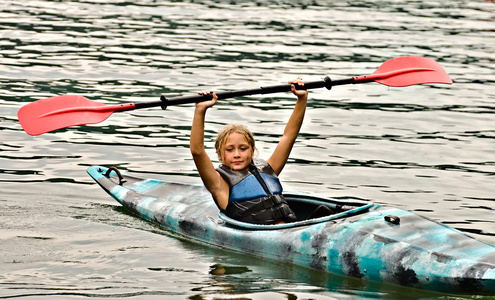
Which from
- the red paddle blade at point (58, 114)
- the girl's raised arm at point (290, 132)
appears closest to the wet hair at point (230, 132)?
the girl's raised arm at point (290, 132)

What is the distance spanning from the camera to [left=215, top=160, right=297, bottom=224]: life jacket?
6.17 metres

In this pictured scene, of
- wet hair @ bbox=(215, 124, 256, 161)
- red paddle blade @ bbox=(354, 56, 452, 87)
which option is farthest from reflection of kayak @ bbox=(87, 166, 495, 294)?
red paddle blade @ bbox=(354, 56, 452, 87)

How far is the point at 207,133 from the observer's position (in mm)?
9836

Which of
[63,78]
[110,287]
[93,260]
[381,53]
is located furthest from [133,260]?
[381,53]

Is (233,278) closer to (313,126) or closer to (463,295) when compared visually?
(463,295)

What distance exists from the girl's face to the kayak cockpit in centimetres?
39

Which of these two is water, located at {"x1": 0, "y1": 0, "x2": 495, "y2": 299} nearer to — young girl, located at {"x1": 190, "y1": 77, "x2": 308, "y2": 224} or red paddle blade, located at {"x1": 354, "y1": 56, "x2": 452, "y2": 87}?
young girl, located at {"x1": 190, "y1": 77, "x2": 308, "y2": 224}

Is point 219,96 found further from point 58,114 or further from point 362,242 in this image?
point 362,242

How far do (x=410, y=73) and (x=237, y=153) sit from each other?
2.14 m

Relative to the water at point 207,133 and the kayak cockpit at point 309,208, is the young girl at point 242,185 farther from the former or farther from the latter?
the water at point 207,133

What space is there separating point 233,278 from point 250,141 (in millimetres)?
1138

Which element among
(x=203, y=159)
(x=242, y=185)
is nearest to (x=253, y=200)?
(x=242, y=185)

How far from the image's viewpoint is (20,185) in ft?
25.0

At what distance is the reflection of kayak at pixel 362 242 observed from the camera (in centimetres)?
Result: 504
